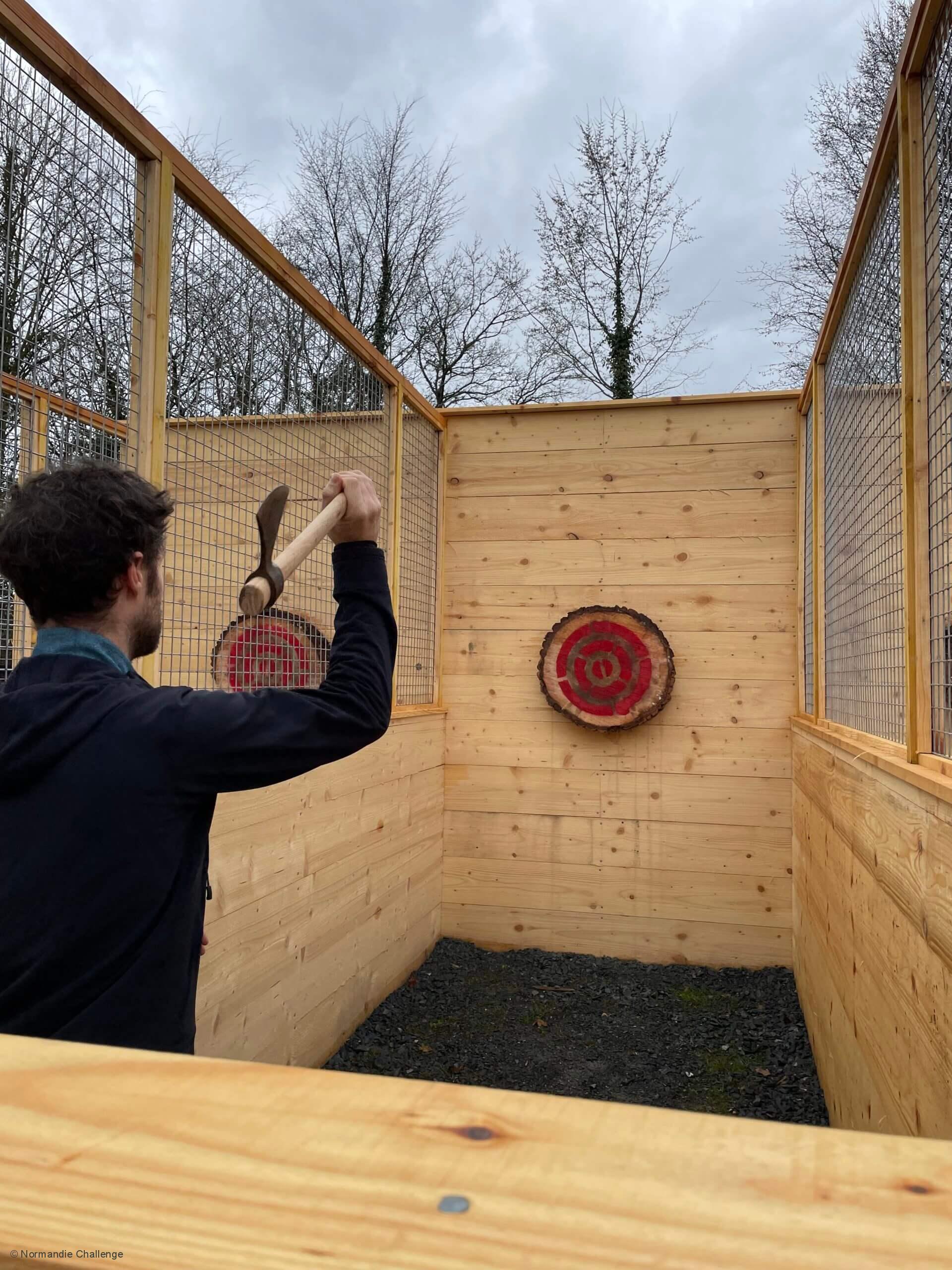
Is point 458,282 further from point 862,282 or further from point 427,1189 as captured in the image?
point 427,1189

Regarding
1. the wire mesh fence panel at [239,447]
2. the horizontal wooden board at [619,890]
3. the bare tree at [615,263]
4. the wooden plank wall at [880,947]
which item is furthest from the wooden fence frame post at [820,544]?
the bare tree at [615,263]

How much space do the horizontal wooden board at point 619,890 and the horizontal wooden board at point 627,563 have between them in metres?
1.18

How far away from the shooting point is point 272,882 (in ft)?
8.36

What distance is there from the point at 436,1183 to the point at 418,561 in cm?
366

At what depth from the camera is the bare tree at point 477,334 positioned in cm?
1159

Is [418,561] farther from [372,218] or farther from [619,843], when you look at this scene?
[372,218]

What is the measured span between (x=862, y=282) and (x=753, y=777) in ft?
7.17

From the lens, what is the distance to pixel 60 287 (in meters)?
1.63

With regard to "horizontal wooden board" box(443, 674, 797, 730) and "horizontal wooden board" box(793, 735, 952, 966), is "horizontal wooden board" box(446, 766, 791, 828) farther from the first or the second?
"horizontal wooden board" box(793, 735, 952, 966)

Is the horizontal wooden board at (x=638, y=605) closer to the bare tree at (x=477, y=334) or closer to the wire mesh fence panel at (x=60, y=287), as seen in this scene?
the wire mesh fence panel at (x=60, y=287)

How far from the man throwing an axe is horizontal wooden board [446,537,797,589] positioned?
3.04 meters

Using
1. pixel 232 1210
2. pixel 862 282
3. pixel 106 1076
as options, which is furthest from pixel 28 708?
pixel 862 282

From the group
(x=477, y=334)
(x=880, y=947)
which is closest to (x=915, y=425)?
(x=880, y=947)

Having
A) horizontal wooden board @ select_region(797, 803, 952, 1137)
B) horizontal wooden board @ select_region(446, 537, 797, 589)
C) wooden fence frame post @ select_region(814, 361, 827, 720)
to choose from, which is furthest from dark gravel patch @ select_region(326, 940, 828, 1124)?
horizontal wooden board @ select_region(446, 537, 797, 589)
